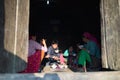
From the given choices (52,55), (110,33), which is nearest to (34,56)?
(52,55)

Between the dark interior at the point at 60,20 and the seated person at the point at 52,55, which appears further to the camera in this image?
the dark interior at the point at 60,20

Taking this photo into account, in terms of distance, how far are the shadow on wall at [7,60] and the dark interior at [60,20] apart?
6.07 meters

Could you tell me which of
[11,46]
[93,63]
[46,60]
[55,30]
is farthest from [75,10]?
[11,46]

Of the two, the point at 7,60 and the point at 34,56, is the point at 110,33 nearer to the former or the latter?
the point at 7,60

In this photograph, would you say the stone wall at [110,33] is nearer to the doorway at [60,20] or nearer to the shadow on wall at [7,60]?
the shadow on wall at [7,60]

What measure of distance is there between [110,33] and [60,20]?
6.32m

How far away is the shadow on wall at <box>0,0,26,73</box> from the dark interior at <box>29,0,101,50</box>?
19.9ft

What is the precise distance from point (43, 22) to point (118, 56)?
6.61 metres

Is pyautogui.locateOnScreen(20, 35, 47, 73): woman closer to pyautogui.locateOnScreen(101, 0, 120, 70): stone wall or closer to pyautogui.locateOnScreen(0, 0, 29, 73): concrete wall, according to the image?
pyautogui.locateOnScreen(0, 0, 29, 73): concrete wall

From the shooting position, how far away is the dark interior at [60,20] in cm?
1131

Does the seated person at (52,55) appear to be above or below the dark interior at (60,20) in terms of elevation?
below

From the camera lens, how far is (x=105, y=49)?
18.3 feet

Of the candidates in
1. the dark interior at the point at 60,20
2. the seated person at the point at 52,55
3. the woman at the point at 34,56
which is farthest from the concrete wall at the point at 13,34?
the dark interior at the point at 60,20

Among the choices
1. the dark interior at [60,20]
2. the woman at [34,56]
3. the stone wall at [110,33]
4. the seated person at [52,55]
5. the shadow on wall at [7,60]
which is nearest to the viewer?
the shadow on wall at [7,60]
